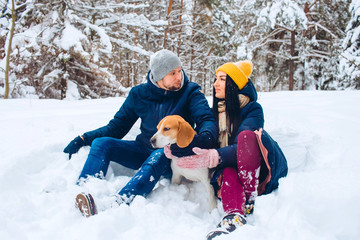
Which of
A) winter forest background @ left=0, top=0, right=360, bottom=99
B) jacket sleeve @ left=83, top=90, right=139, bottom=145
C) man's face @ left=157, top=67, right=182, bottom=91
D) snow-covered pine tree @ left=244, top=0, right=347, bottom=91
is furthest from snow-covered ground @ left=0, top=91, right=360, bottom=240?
snow-covered pine tree @ left=244, top=0, right=347, bottom=91

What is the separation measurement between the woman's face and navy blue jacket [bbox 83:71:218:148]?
0.19 metres

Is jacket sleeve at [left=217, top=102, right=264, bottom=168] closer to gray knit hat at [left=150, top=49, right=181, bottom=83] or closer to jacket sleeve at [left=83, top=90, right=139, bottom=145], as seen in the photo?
gray knit hat at [left=150, top=49, right=181, bottom=83]

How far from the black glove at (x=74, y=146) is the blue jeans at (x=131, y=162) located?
12.1 inches

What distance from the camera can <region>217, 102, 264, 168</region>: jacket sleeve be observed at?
201 centimetres

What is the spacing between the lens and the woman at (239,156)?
6.19 ft

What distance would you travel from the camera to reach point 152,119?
261 cm

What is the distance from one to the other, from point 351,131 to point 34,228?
3343 mm

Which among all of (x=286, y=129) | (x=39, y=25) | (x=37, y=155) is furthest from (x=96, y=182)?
(x=39, y=25)

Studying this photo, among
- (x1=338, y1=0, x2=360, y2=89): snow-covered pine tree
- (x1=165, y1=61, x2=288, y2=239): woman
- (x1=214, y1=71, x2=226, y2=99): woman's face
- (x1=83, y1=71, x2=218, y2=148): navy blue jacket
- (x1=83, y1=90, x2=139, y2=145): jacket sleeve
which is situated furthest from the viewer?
(x1=338, y1=0, x2=360, y2=89): snow-covered pine tree

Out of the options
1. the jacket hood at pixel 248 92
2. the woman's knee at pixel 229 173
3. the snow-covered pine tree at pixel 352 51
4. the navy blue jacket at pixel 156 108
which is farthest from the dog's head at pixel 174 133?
the snow-covered pine tree at pixel 352 51

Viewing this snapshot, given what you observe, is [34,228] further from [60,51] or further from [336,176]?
[60,51]

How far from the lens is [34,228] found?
1.59 metres

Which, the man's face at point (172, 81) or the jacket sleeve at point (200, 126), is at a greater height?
the man's face at point (172, 81)

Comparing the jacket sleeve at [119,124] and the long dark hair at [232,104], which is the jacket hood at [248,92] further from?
the jacket sleeve at [119,124]
